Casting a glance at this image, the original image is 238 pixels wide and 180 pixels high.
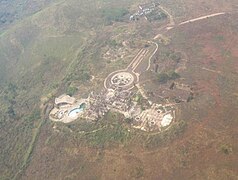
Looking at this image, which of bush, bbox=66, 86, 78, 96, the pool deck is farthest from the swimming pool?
bush, bbox=66, 86, 78, 96

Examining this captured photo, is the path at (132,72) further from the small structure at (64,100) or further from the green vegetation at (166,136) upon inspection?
the green vegetation at (166,136)

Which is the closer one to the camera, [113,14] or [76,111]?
[76,111]

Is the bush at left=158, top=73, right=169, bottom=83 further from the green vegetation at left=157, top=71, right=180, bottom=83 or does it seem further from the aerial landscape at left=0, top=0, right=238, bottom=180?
the aerial landscape at left=0, top=0, right=238, bottom=180

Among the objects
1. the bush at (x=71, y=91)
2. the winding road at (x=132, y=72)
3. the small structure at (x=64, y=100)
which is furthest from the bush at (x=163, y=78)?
the bush at (x=71, y=91)

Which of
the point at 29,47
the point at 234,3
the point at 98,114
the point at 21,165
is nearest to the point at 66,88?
the point at 98,114

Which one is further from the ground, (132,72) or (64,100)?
(64,100)

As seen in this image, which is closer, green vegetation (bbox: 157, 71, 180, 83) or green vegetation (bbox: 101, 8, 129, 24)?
green vegetation (bbox: 157, 71, 180, 83)

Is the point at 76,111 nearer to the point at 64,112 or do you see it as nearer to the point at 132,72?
the point at 64,112

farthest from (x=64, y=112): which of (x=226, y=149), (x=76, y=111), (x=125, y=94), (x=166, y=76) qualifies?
(x=226, y=149)
